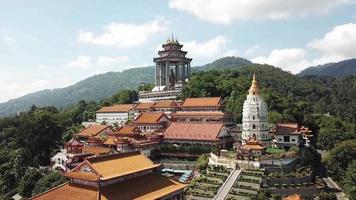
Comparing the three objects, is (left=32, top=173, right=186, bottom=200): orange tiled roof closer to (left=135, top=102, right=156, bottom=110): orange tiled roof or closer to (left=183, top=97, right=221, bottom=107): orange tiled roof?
(left=183, top=97, right=221, bottom=107): orange tiled roof

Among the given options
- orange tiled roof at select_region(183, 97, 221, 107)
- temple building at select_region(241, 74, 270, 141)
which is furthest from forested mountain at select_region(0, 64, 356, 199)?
temple building at select_region(241, 74, 270, 141)

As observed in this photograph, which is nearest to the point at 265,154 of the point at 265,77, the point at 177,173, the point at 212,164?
the point at 212,164

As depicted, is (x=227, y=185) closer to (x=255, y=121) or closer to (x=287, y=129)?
(x=255, y=121)

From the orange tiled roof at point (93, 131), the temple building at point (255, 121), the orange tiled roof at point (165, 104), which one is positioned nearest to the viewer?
the temple building at point (255, 121)

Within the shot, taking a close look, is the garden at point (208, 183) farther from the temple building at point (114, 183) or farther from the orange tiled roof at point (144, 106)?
the orange tiled roof at point (144, 106)

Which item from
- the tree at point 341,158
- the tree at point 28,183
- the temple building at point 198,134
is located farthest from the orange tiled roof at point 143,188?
the tree at point 341,158

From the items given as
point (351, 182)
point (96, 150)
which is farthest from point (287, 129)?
point (96, 150)
